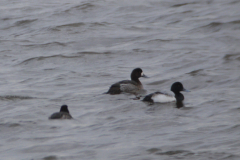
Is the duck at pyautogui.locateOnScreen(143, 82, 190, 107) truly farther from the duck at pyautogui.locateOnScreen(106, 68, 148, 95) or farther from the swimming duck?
the duck at pyautogui.locateOnScreen(106, 68, 148, 95)

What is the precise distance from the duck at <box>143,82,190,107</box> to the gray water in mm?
169

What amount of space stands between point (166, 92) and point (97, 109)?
2.19 m

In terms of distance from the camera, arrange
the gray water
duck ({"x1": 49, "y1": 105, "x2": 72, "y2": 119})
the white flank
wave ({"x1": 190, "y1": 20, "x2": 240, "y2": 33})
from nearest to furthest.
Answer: the gray water, duck ({"x1": 49, "y1": 105, "x2": 72, "y2": 119}), the white flank, wave ({"x1": 190, "y1": 20, "x2": 240, "y2": 33})

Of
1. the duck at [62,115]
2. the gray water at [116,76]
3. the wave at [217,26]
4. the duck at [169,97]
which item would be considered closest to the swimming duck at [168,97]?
the duck at [169,97]

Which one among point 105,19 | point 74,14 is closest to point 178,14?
point 105,19

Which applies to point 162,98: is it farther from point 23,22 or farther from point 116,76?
point 23,22

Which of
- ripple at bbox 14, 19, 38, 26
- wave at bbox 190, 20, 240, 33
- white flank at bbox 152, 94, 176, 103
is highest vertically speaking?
ripple at bbox 14, 19, 38, 26

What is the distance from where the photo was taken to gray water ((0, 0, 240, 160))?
8.26 metres

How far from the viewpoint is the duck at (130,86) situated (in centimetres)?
1189

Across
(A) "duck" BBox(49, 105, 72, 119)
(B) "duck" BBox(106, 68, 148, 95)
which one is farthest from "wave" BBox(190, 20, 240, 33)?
(A) "duck" BBox(49, 105, 72, 119)

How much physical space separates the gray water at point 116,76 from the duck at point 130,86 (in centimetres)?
17

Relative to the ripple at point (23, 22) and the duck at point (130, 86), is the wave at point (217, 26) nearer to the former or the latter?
the duck at point (130, 86)

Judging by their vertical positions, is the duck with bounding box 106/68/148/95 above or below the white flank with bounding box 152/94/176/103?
above

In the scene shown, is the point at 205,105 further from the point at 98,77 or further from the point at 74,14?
the point at 74,14
